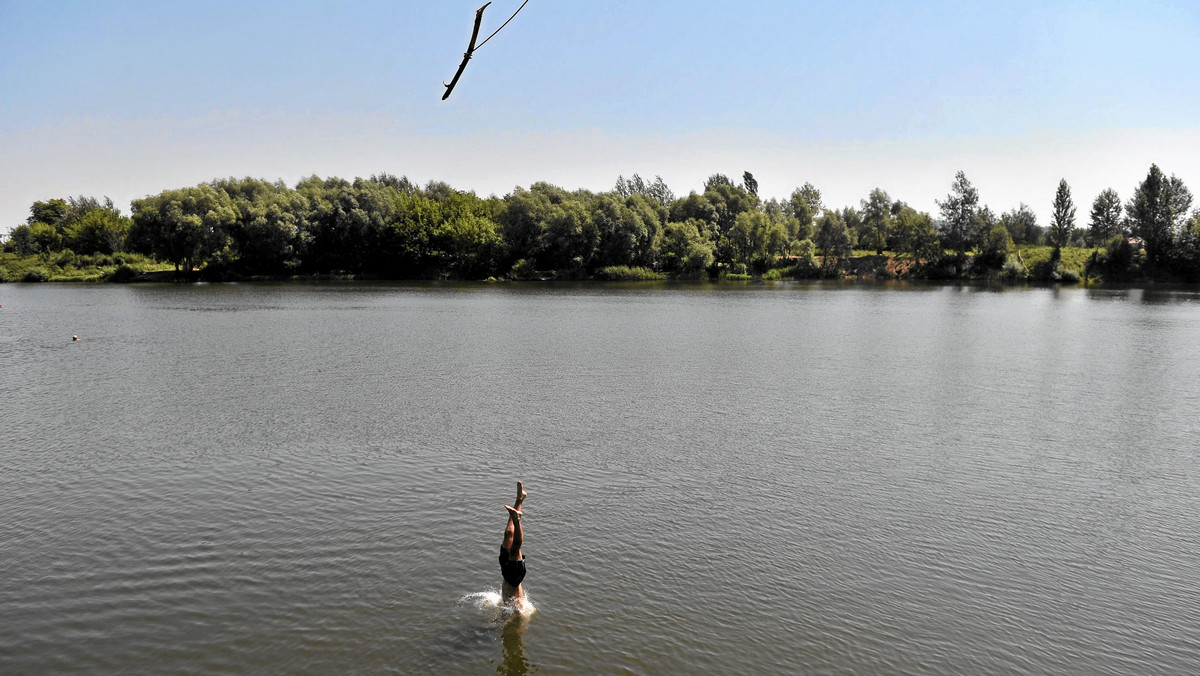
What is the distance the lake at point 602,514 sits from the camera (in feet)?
39.2

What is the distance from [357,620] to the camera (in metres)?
12.4

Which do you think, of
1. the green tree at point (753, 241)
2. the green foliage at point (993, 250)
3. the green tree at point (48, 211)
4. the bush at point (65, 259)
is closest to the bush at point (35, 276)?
the bush at point (65, 259)

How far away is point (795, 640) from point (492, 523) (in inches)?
293

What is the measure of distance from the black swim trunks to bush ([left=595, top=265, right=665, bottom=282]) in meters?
114

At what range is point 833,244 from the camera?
147 metres

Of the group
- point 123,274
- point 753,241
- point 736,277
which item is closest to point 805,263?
point 753,241

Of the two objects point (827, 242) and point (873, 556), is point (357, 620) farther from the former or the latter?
point (827, 242)

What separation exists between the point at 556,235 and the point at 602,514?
375ft

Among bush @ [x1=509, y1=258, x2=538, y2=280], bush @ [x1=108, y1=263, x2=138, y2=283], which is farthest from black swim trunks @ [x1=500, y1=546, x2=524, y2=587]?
bush @ [x1=108, y1=263, x2=138, y2=283]

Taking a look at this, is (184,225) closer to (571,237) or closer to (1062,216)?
(571,237)

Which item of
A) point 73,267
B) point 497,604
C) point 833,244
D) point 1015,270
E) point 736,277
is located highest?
point 833,244

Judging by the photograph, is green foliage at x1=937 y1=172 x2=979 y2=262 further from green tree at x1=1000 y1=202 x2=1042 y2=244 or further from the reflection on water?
the reflection on water

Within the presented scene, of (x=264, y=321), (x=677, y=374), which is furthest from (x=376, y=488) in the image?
(x=264, y=321)

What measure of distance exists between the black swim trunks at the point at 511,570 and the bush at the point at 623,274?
114404mm
